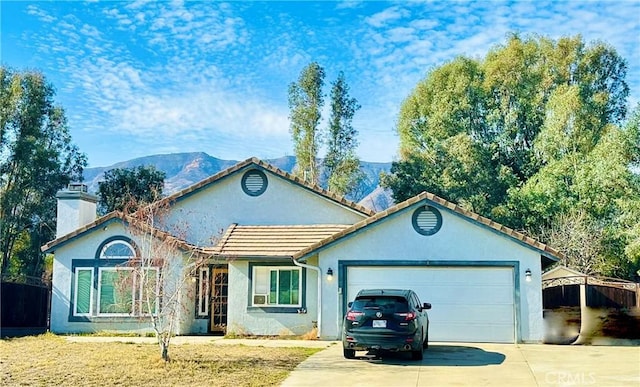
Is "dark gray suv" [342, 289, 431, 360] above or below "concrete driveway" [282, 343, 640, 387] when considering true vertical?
above

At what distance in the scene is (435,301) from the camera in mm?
19156

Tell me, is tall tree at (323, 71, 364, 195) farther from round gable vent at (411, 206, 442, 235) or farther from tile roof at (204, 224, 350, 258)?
round gable vent at (411, 206, 442, 235)

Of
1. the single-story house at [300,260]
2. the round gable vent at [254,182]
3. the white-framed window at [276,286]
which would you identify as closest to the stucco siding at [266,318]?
the single-story house at [300,260]

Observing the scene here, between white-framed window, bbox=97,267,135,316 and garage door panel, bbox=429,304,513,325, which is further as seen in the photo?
white-framed window, bbox=97,267,135,316

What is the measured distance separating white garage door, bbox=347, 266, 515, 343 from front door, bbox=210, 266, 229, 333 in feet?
20.6

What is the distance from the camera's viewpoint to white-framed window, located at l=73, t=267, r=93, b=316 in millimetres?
21578

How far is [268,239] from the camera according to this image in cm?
2194

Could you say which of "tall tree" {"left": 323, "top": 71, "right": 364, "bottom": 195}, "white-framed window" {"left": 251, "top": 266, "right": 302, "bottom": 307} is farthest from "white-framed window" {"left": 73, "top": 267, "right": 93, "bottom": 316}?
"tall tree" {"left": 323, "top": 71, "right": 364, "bottom": 195}

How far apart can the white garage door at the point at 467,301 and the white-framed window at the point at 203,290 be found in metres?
6.72

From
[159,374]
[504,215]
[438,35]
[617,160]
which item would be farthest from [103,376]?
[504,215]

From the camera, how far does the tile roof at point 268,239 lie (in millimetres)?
20953

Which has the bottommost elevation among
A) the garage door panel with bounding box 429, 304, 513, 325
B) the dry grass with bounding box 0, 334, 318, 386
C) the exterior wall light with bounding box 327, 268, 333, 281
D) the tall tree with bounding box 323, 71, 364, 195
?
the dry grass with bounding box 0, 334, 318, 386

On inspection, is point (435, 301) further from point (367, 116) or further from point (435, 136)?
point (367, 116)

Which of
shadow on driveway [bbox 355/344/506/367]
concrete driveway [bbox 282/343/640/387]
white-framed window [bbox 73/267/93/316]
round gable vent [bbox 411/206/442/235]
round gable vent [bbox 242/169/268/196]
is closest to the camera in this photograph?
concrete driveway [bbox 282/343/640/387]
